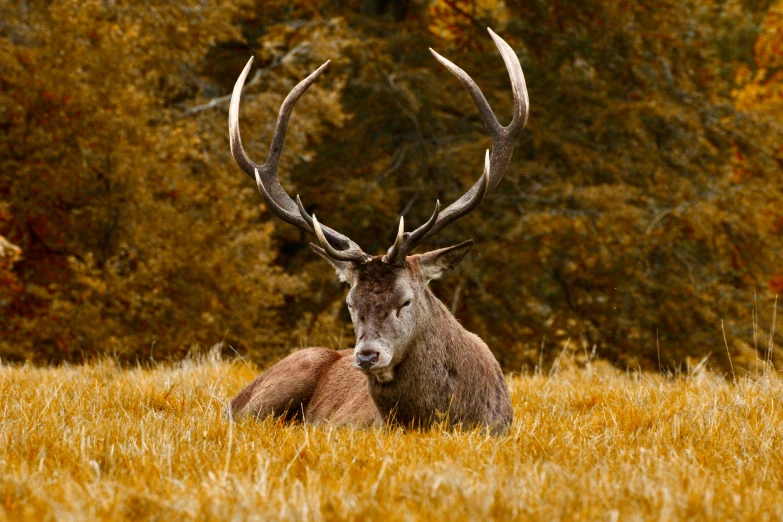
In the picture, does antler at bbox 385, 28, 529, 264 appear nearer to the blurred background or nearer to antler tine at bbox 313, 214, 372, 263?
antler tine at bbox 313, 214, 372, 263

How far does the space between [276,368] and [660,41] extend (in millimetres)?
12458

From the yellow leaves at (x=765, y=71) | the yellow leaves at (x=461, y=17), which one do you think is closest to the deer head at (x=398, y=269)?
the yellow leaves at (x=461, y=17)

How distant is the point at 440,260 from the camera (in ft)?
18.4

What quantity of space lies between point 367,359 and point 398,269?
24.7 inches

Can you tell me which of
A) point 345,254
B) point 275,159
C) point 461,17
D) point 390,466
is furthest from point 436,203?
point 461,17

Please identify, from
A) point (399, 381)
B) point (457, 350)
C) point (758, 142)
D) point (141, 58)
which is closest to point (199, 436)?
point (399, 381)

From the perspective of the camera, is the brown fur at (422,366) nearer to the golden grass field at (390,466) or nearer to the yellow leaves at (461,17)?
the golden grass field at (390,466)

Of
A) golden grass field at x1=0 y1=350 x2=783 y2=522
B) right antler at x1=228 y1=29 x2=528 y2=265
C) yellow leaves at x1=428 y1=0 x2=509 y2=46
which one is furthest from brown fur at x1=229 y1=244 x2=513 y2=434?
yellow leaves at x1=428 y1=0 x2=509 y2=46

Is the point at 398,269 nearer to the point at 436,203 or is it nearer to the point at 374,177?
the point at 436,203

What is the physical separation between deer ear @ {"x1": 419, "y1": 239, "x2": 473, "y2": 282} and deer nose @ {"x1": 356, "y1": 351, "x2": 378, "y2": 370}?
85 cm

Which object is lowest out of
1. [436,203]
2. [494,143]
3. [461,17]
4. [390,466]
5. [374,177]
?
[374,177]

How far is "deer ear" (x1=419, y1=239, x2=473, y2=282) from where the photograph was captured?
5539 millimetres

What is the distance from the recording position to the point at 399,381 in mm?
5176

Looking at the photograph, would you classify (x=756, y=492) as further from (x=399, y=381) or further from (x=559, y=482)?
(x=399, y=381)
